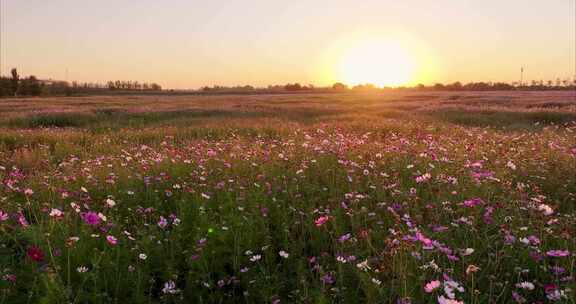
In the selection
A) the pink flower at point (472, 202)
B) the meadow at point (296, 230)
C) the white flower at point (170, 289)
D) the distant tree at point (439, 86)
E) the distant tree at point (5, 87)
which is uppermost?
the distant tree at point (439, 86)

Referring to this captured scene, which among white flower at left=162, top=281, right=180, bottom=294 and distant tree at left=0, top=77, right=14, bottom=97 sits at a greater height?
distant tree at left=0, top=77, right=14, bottom=97

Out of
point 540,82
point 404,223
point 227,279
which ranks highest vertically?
point 540,82

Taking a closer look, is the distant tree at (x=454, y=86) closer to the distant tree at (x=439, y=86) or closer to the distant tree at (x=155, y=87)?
the distant tree at (x=439, y=86)

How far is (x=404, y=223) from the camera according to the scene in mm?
3652

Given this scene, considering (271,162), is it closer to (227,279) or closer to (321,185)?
(321,185)

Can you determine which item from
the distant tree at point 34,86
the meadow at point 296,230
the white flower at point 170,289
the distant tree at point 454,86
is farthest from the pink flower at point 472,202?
the distant tree at point 454,86

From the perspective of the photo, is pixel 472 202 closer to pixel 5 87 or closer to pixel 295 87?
pixel 5 87

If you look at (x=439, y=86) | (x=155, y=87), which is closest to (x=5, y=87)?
(x=155, y=87)

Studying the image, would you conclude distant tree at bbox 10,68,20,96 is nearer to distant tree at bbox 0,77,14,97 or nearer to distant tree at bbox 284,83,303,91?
distant tree at bbox 0,77,14,97

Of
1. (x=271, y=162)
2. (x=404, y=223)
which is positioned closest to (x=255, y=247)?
(x=404, y=223)

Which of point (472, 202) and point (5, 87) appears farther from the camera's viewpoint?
point (5, 87)

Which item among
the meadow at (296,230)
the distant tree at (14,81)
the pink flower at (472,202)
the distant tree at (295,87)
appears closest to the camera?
the meadow at (296,230)

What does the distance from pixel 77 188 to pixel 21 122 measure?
13318mm

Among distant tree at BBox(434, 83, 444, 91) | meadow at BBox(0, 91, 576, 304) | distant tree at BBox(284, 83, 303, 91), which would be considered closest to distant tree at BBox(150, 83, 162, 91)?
distant tree at BBox(284, 83, 303, 91)
